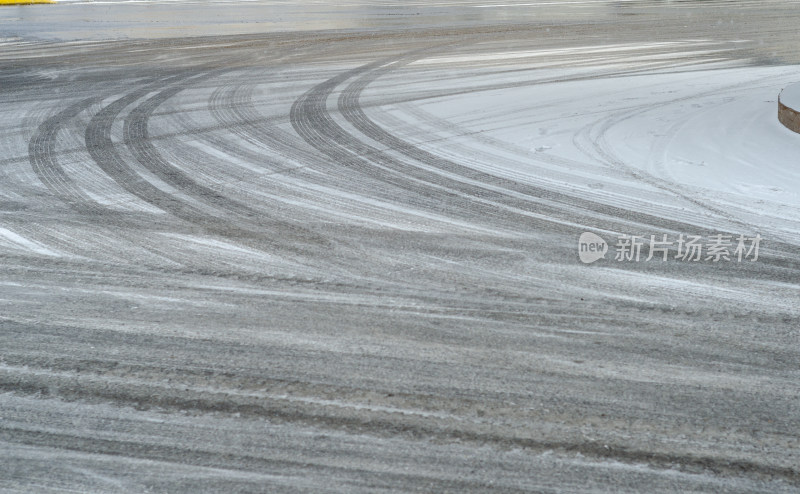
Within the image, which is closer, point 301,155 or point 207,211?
point 207,211

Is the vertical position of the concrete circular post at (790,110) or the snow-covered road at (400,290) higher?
the concrete circular post at (790,110)

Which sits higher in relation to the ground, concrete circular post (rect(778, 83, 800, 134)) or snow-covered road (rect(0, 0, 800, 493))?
concrete circular post (rect(778, 83, 800, 134))

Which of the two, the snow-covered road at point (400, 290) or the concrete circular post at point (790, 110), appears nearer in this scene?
the snow-covered road at point (400, 290)

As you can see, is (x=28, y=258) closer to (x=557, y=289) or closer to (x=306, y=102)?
(x=557, y=289)

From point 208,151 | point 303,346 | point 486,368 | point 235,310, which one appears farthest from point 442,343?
point 208,151

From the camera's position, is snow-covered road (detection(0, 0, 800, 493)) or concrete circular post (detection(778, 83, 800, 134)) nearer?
snow-covered road (detection(0, 0, 800, 493))

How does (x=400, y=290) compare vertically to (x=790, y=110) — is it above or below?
below

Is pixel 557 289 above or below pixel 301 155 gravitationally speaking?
below

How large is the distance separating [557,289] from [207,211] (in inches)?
91.8

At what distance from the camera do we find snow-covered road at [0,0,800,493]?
8.99 feet

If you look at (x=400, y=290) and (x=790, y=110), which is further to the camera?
(x=790, y=110)

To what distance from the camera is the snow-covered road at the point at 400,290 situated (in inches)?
108

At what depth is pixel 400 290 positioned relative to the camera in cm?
399

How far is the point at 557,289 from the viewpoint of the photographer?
397 centimetres
